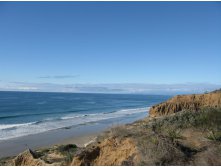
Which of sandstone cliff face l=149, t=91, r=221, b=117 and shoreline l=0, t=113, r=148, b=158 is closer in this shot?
shoreline l=0, t=113, r=148, b=158

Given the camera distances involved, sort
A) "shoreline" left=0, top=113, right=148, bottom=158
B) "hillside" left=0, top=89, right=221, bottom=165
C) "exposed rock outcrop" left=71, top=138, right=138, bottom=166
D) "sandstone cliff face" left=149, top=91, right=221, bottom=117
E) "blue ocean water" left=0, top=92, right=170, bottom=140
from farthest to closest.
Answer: "blue ocean water" left=0, top=92, right=170, bottom=140, "sandstone cliff face" left=149, top=91, right=221, bottom=117, "shoreline" left=0, top=113, right=148, bottom=158, "exposed rock outcrop" left=71, top=138, right=138, bottom=166, "hillside" left=0, top=89, right=221, bottom=165

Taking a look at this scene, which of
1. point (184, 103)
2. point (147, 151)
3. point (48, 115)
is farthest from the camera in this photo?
point (48, 115)

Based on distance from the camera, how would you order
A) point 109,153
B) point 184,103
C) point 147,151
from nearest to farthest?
point 147,151, point 109,153, point 184,103

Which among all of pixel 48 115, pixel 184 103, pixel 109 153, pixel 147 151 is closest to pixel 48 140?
pixel 184 103

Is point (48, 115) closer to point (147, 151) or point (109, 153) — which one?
point (109, 153)

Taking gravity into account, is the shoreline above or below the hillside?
below

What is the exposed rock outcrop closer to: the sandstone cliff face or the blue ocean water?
the sandstone cliff face

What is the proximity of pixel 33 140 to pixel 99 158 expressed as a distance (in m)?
18.4

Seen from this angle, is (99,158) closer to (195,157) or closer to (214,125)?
(195,157)

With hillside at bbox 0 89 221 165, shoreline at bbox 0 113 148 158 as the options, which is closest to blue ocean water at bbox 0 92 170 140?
shoreline at bbox 0 113 148 158

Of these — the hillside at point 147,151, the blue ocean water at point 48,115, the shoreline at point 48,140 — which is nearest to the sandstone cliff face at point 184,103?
the shoreline at point 48,140

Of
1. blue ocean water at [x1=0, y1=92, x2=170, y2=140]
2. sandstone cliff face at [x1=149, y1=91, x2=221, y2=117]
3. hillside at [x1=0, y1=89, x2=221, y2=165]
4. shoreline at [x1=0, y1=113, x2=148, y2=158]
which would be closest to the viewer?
hillside at [x1=0, y1=89, x2=221, y2=165]

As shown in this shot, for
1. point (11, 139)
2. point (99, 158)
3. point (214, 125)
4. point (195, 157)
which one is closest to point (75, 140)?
point (11, 139)

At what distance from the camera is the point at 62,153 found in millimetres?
14219
